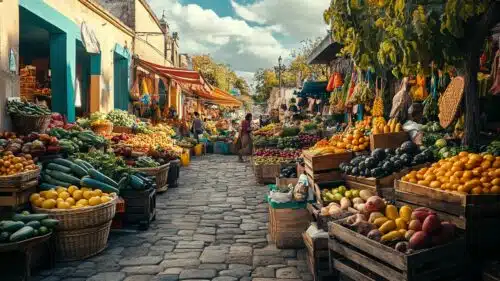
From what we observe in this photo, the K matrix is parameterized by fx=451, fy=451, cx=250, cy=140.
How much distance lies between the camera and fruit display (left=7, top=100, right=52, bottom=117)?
7.72 m

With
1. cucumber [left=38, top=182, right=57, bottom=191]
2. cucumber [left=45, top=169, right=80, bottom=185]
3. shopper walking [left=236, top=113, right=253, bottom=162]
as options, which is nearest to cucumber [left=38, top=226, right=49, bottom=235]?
cucumber [left=38, top=182, right=57, bottom=191]

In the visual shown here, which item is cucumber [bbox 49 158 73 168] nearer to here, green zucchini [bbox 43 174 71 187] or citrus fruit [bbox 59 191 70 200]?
green zucchini [bbox 43 174 71 187]

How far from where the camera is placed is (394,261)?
12.0 feet

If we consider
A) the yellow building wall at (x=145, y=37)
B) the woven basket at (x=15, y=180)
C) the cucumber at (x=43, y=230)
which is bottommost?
the cucumber at (x=43, y=230)

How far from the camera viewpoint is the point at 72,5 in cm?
1130

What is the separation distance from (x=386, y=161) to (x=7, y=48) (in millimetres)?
6567

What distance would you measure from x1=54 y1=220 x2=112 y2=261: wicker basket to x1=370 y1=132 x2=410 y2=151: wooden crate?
170 inches

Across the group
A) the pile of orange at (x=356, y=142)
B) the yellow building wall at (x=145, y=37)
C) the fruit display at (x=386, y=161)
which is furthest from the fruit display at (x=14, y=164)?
the yellow building wall at (x=145, y=37)

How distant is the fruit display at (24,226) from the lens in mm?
4863

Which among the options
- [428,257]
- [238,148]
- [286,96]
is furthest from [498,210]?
[286,96]

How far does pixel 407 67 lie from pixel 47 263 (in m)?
5.08

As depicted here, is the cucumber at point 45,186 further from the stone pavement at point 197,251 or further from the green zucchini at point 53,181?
the stone pavement at point 197,251

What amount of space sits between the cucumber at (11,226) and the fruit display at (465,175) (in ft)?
14.4

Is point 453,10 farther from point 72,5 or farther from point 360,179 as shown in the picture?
point 72,5
